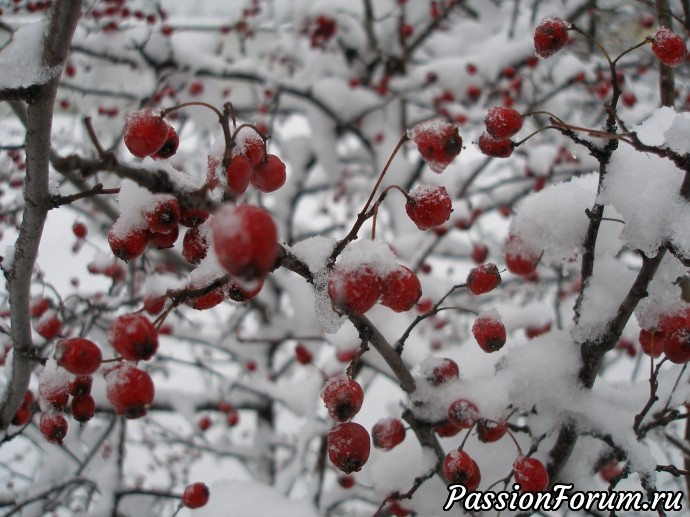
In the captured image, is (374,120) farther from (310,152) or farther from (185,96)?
(185,96)

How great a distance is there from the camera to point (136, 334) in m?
0.95

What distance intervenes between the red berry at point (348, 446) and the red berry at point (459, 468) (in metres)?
0.25

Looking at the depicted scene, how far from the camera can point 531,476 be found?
1.27m

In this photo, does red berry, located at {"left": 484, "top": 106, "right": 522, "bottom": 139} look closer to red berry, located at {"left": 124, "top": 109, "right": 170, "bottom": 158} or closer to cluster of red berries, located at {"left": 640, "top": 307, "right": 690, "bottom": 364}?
cluster of red berries, located at {"left": 640, "top": 307, "right": 690, "bottom": 364}

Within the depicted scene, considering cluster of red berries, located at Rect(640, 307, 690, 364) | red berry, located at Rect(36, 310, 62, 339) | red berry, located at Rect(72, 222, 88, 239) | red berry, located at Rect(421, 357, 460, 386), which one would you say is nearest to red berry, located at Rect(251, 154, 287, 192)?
red berry, located at Rect(421, 357, 460, 386)

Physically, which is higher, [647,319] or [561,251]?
[561,251]

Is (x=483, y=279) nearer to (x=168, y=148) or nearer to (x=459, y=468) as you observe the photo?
(x=459, y=468)

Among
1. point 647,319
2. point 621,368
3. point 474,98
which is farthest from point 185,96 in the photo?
point 621,368

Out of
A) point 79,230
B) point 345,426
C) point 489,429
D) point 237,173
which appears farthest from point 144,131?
point 79,230

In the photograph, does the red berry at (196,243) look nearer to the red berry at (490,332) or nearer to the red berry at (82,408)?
the red berry at (82,408)

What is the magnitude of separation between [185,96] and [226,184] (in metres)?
4.15

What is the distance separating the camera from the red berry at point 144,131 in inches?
40.8

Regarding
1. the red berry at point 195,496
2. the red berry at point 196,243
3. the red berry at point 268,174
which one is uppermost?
the red berry at point 268,174

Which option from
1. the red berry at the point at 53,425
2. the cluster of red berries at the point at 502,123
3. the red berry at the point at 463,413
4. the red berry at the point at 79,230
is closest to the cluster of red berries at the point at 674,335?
the red berry at the point at 463,413
